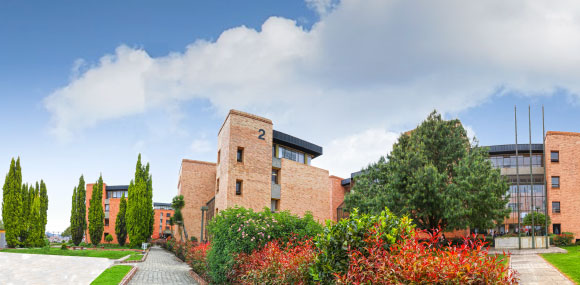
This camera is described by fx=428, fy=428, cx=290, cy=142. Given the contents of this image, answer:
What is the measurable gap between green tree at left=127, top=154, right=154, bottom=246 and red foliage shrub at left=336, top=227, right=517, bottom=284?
133 ft

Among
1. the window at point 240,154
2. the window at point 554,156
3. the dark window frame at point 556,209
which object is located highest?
the window at point 554,156

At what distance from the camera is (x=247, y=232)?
1235cm

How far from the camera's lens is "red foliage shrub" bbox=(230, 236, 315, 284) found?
7.93 metres

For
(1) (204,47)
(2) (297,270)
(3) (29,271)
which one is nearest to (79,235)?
(3) (29,271)

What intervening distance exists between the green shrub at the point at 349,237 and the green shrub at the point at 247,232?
5161 mm

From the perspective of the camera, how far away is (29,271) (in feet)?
60.0

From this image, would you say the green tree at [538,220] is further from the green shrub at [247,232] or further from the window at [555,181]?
the green shrub at [247,232]

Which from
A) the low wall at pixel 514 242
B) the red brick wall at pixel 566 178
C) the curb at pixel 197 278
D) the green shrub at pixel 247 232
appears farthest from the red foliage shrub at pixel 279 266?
the red brick wall at pixel 566 178

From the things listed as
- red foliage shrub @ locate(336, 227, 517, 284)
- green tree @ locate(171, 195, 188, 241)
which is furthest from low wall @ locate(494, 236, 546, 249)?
green tree @ locate(171, 195, 188, 241)

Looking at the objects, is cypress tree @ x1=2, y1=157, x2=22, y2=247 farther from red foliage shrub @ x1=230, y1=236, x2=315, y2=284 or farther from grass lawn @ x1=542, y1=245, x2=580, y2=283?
grass lawn @ x1=542, y1=245, x2=580, y2=283

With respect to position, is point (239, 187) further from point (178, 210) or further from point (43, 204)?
point (43, 204)

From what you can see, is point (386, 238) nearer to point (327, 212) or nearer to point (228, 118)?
point (228, 118)

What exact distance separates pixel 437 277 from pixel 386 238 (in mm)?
1720

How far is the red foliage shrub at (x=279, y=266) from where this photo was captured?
7.93m
